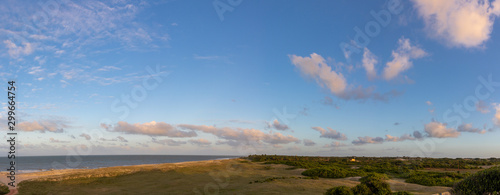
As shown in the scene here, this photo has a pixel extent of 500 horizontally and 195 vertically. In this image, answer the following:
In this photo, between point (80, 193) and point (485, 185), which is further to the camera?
point (80, 193)

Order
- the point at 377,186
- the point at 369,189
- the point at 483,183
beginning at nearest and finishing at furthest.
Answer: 1. the point at 483,183
2. the point at 377,186
3. the point at 369,189

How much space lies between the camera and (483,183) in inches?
485

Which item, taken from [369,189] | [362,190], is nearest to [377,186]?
[369,189]

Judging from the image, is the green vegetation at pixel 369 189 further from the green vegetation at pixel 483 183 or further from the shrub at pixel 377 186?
the green vegetation at pixel 483 183

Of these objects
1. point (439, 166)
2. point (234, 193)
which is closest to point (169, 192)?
point (234, 193)

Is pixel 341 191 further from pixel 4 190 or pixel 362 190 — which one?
pixel 4 190

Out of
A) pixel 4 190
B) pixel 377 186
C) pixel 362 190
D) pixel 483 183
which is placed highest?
pixel 483 183

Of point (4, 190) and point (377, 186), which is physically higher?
point (377, 186)

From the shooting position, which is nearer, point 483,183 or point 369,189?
point 483,183

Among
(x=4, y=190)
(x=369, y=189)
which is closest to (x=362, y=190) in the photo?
(x=369, y=189)

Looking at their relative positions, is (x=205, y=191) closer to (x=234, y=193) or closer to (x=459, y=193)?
(x=234, y=193)

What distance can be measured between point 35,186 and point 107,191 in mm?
8379

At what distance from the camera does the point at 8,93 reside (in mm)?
20391

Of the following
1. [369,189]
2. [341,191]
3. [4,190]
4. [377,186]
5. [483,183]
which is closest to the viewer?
[483,183]
